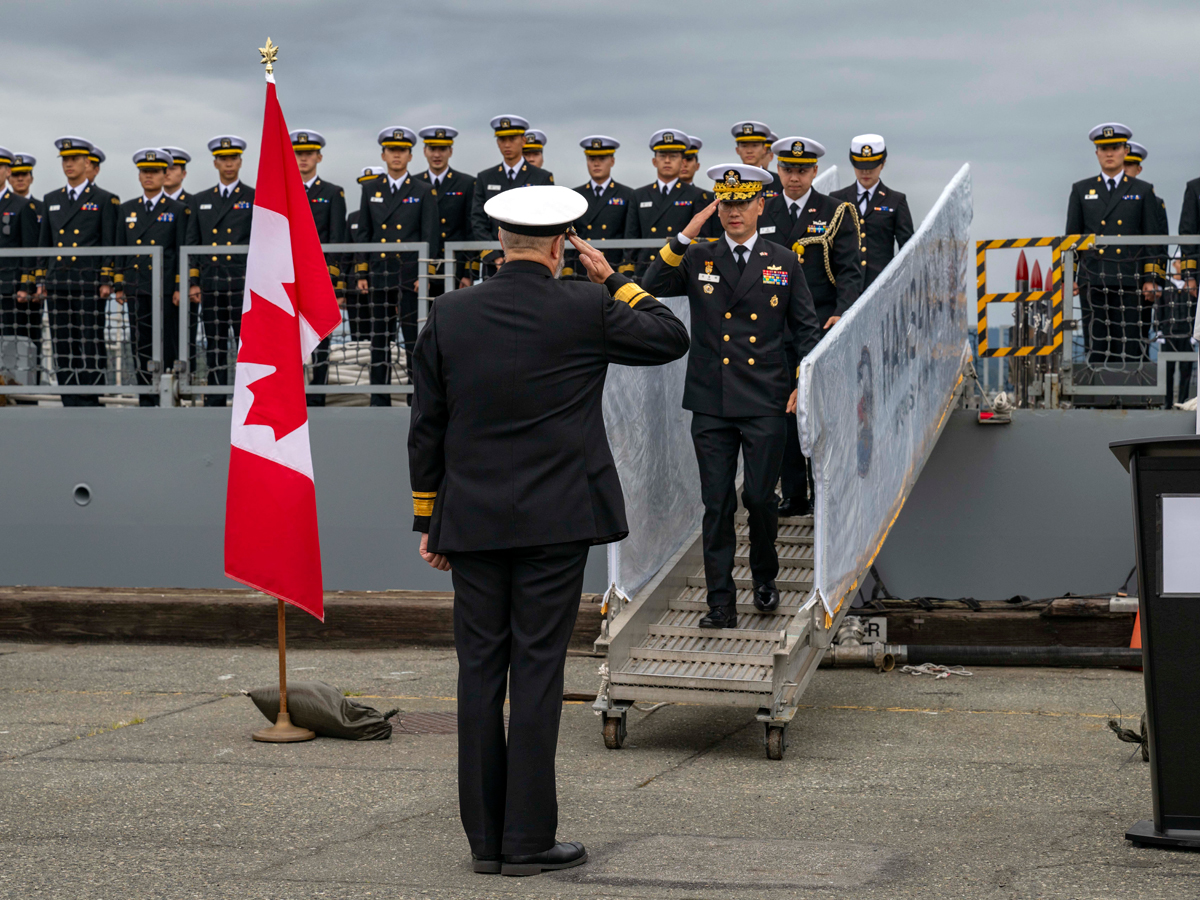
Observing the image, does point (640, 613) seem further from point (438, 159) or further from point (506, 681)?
point (438, 159)

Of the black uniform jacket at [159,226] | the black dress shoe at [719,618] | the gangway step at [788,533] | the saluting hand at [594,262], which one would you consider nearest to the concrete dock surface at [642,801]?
the black dress shoe at [719,618]

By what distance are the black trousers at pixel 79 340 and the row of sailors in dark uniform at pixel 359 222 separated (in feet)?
0.05

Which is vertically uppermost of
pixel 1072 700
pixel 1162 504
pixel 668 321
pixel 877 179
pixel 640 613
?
pixel 877 179

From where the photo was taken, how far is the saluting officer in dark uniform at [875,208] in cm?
939

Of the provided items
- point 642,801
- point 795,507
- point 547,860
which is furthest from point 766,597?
point 547,860

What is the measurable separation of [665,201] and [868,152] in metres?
1.79

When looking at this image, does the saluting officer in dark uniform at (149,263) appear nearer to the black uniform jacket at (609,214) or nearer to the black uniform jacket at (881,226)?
the black uniform jacket at (609,214)

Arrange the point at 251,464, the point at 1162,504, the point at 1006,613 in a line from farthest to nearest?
1. the point at 1006,613
2. the point at 251,464
3. the point at 1162,504

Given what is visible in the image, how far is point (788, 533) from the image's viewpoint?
7.73 metres

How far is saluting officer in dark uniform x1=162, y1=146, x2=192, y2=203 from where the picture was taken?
12062 mm

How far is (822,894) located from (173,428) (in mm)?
7563

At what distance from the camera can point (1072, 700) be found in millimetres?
7379

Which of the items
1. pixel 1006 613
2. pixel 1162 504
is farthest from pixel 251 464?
pixel 1006 613

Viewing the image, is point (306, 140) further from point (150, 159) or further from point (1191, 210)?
point (1191, 210)
